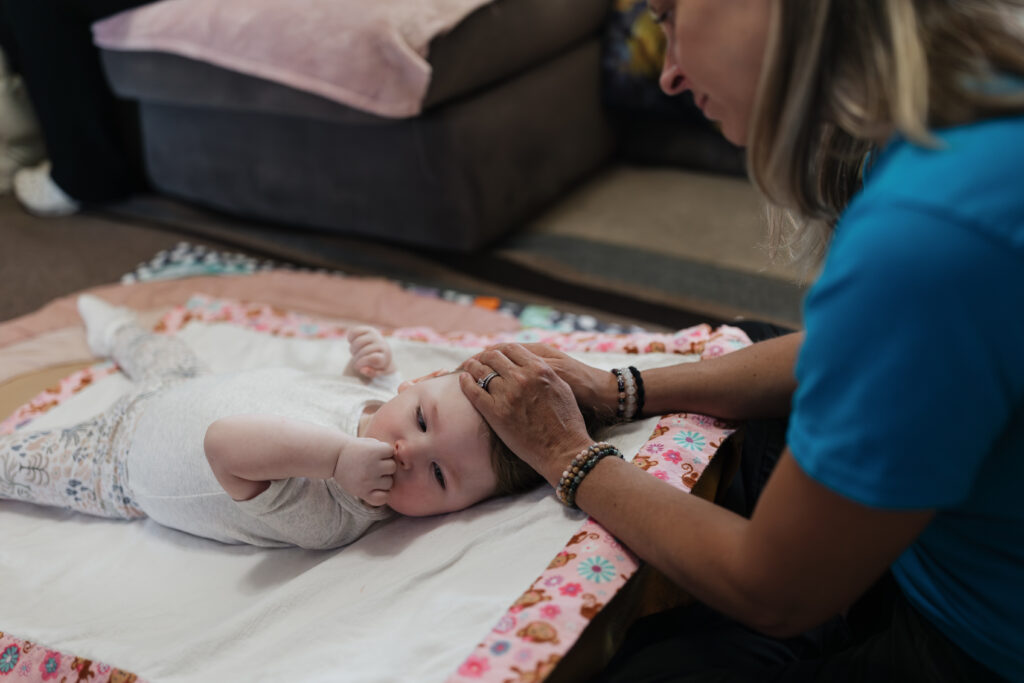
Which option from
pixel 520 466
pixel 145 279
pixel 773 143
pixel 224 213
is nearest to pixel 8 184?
pixel 224 213

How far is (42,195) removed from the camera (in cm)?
255

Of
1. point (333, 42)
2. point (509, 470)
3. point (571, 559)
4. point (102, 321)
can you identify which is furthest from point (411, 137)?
point (571, 559)

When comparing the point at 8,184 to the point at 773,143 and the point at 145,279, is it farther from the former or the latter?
the point at 773,143

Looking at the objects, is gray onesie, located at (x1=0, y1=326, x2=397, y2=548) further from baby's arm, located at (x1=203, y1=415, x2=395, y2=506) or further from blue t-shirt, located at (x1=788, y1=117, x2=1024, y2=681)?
blue t-shirt, located at (x1=788, y1=117, x2=1024, y2=681)

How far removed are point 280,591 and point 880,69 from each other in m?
0.84

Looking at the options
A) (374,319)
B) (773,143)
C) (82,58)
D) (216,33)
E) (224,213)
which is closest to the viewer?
(773,143)

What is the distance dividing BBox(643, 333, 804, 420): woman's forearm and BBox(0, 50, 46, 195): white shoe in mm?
2362

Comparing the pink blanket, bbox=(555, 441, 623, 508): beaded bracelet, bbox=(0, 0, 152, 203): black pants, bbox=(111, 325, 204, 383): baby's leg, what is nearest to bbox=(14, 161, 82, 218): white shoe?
bbox=(0, 0, 152, 203): black pants

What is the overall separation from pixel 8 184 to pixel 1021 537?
2.88 metres

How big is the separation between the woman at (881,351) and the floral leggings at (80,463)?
77cm

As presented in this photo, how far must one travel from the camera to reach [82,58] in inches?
97.2

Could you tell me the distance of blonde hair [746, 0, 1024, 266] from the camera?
599 mm

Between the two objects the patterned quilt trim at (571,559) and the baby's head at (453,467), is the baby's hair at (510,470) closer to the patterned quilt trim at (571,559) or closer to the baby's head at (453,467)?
the baby's head at (453,467)

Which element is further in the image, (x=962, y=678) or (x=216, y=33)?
(x=216, y=33)
